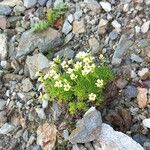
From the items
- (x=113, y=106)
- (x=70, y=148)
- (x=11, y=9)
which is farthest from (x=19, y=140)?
(x=11, y=9)

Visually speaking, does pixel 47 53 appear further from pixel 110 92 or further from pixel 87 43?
pixel 110 92

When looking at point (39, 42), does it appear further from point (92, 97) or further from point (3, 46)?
point (92, 97)

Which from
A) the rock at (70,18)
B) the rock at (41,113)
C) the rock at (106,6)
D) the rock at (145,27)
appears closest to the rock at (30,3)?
the rock at (70,18)

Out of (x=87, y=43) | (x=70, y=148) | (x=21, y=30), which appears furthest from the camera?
(x=21, y=30)

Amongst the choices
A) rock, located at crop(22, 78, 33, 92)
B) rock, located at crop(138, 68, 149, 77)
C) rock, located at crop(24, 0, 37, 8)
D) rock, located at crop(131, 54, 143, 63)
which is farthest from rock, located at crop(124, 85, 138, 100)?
rock, located at crop(24, 0, 37, 8)

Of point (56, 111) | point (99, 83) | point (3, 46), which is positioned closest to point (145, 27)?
point (99, 83)

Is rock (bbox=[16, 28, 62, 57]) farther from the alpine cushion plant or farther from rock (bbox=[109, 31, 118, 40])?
the alpine cushion plant
